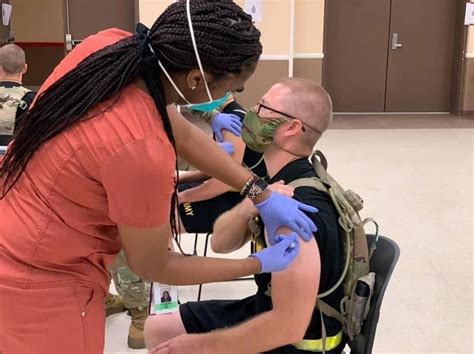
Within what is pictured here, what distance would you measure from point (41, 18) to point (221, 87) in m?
9.30

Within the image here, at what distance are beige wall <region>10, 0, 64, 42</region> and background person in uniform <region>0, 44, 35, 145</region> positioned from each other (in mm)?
6410

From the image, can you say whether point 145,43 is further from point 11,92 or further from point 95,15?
point 95,15

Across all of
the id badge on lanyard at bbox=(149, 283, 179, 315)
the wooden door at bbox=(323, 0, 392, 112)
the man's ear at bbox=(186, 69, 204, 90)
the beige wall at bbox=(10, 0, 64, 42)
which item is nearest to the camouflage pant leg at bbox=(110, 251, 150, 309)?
the id badge on lanyard at bbox=(149, 283, 179, 315)

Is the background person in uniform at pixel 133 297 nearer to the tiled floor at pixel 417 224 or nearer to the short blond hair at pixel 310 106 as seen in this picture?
the tiled floor at pixel 417 224

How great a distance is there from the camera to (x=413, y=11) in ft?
28.2

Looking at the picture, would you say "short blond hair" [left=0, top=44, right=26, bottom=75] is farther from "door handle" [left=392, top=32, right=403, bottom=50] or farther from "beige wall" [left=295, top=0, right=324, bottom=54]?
"door handle" [left=392, top=32, right=403, bottom=50]

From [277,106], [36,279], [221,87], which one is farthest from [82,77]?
[277,106]

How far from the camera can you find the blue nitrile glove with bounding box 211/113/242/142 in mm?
2934

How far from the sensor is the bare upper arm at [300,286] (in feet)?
5.45

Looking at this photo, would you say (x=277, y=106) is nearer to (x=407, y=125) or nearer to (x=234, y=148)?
(x=234, y=148)

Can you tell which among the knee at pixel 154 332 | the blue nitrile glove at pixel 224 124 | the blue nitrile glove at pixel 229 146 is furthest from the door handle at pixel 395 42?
the knee at pixel 154 332

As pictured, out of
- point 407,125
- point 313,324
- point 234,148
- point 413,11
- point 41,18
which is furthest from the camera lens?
point 41,18

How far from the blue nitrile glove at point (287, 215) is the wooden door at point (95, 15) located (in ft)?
21.8

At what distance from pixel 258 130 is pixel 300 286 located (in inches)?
21.9
